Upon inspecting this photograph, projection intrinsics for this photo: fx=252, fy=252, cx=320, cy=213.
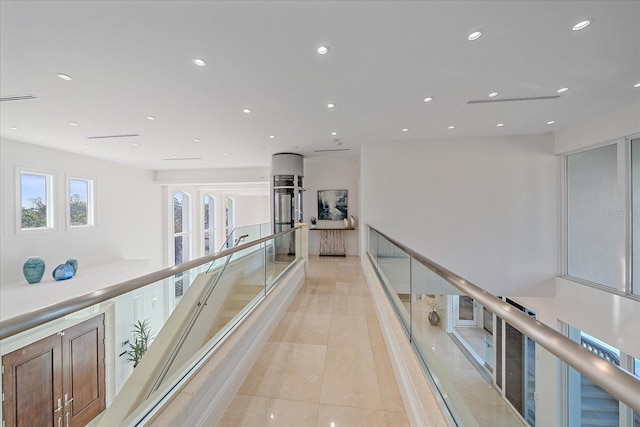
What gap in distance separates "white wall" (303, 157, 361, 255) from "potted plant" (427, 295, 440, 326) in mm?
6513

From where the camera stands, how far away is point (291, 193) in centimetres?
738

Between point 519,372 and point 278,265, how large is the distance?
3.15 metres

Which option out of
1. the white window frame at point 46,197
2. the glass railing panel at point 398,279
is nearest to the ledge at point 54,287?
the white window frame at point 46,197

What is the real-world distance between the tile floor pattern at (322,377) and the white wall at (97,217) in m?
6.66

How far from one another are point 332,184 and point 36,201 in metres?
7.73

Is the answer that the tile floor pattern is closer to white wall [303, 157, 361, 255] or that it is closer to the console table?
the console table

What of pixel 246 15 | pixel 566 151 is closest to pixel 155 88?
pixel 246 15

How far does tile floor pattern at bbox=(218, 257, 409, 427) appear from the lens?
177 centimetres

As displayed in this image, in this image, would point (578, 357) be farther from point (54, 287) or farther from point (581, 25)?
point (54, 287)

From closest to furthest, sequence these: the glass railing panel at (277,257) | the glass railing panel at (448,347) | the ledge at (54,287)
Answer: the glass railing panel at (448,347), the glass railing panel at (277,257), the ledge at (54,287)

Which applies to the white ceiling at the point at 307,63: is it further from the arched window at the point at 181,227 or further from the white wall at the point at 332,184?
the arched window at the point at 181,227

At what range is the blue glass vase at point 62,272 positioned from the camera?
592 cm

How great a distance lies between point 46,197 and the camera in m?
6.32

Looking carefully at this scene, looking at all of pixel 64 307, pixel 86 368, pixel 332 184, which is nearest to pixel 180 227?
pixel 332 184
